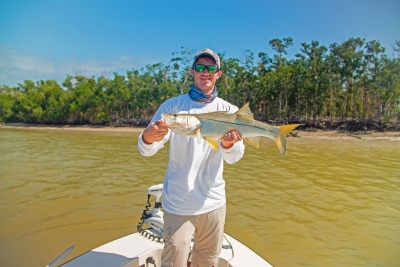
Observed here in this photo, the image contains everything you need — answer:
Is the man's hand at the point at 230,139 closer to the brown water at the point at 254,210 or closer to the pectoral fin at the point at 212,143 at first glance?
the pectoral fin at the point at 212,143

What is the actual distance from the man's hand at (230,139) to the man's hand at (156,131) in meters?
0.54

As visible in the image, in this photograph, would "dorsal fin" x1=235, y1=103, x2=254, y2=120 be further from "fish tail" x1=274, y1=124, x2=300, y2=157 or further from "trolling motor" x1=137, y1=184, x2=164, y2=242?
"trolling motor" x1=137, y1=184, x2=164, y2=242

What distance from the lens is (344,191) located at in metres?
9.00

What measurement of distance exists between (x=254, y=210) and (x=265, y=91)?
3376cm

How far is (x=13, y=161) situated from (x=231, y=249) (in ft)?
50.8

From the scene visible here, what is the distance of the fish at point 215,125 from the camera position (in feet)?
7.29

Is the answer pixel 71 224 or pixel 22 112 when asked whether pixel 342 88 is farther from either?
pixel 22 112

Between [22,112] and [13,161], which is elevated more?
[22,112]

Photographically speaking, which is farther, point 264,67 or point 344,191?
point 264,67

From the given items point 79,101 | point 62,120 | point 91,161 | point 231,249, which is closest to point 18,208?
point 231,249

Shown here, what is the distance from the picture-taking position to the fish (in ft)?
7.29

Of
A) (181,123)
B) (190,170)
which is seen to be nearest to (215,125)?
(181,123)

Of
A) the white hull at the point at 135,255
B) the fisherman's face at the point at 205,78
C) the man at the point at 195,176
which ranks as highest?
the fisherman's face at the point at 205,78

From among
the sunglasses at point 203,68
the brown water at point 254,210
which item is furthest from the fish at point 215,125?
the brown water at point 254,210
